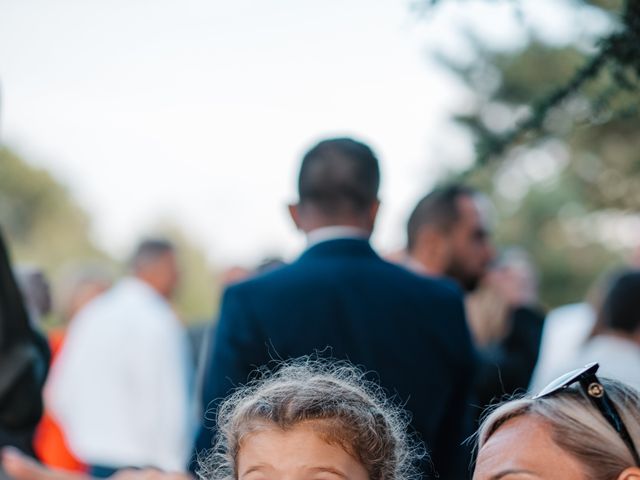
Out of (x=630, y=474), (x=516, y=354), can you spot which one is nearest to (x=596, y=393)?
(x=630, y=474)

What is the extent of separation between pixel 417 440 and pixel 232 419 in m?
1.06

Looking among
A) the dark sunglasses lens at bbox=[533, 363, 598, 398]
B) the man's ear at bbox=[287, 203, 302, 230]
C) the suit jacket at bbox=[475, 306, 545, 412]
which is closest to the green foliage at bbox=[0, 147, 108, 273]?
the suit jacket at bbox=[475, 306, 545, 412]

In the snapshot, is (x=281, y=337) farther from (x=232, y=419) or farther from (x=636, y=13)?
(x=636, y=13)

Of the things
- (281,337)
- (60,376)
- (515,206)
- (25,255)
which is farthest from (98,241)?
(281,337)

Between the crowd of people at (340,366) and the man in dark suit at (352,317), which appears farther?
the man in dark suit at (352,317)

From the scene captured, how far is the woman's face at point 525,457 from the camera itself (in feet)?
5.09

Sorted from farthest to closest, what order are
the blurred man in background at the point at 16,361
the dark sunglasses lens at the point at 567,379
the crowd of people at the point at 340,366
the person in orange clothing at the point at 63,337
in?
the person in orange clothing at the point at 63,337, the blurred man in background at the point at 16,361, the crowd of people at the point at 340,366, the dark sunglasses lens at the point at 567,379

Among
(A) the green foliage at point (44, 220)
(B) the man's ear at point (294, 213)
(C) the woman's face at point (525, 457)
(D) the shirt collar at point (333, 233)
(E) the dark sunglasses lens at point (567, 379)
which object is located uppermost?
(B) the man's ear at point (294, 213)

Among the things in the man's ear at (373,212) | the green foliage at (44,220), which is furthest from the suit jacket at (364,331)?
the green foliage at (44,220)

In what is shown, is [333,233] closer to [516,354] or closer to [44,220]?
[516,354]

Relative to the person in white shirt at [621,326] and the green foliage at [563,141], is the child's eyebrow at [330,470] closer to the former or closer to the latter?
the green foliage at [563,141]

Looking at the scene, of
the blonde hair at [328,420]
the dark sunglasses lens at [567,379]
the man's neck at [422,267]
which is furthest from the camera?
the man's neck at [422,267]

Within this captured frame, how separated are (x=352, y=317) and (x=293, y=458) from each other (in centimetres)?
119

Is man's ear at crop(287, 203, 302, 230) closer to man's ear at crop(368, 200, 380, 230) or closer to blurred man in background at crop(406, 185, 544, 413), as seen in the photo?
man's ear at crop(368, 200, 380, 230)
